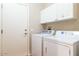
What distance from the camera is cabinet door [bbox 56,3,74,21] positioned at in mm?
2149

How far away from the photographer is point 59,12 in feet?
8.30

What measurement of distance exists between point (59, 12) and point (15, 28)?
3.12 feet

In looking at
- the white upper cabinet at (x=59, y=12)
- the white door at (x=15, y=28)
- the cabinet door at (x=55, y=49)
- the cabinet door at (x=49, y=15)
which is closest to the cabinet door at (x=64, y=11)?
the white upper cabinet at (x=59, y=12)

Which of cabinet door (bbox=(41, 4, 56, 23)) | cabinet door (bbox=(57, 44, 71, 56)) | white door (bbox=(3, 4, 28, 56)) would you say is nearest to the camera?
cabinet door (bbox=(57, 44, 71, 56))

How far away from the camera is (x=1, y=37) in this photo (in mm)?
2578

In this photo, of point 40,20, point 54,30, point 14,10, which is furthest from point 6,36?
point 54,30

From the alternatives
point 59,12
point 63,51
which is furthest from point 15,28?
point 63,51

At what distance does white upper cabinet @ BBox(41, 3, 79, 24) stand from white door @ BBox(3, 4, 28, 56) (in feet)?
1.34

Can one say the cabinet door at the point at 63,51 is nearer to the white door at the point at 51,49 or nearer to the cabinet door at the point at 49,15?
the white door at the point at 51,49

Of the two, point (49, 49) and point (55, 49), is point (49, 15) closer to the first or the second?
point (49, 49)

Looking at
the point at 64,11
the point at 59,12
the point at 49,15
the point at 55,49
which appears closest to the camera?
the point at 55,49

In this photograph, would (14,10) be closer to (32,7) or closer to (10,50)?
(32,7)

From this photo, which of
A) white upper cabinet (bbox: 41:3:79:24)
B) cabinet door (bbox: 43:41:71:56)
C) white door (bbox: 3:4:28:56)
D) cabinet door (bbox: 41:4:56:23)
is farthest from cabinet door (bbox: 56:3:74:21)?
white door (bbox: 3:4:28:56)

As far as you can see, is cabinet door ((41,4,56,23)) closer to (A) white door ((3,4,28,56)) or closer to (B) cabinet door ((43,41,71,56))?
(A) white door ((3,4,28,56))
